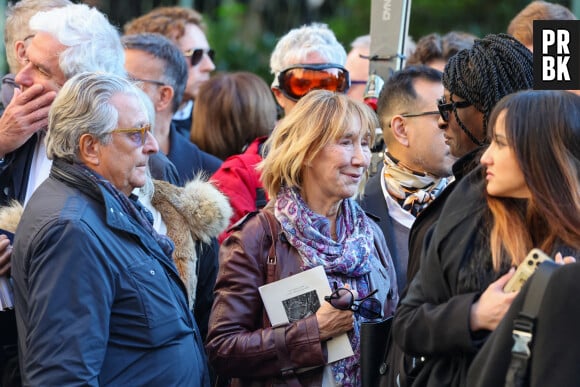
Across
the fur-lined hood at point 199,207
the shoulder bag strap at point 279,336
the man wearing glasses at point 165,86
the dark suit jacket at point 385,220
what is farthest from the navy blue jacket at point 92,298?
the man wearing glasses at point 165,86

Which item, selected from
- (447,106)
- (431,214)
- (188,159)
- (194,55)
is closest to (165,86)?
(188,159)

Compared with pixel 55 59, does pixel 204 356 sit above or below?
below

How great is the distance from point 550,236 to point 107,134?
169 cm

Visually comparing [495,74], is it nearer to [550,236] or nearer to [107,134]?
[550,236]

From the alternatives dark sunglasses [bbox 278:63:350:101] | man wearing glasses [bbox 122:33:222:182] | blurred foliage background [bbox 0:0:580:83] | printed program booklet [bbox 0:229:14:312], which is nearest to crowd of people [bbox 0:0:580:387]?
printed program booklet [bbox 0:229:14:312]

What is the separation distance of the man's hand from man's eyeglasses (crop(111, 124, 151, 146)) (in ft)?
1.90

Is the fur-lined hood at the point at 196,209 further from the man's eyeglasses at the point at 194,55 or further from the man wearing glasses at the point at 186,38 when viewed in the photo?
the man's eyeglasses at the point at 194,55

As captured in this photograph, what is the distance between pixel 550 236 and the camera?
10.5 ft

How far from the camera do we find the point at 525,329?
287 centimetres

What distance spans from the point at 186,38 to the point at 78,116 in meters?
3.60

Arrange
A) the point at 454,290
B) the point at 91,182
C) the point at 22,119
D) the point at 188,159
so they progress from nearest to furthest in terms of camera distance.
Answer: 1. the point at 454,290
2. the point at 91,182
3. the point at 22,119
4. the point at 188,159

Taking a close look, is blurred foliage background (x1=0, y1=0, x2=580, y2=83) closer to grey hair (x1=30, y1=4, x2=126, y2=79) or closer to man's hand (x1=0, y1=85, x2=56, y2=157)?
grey hair (x1=30, y1=4, x2=126, y2=79)

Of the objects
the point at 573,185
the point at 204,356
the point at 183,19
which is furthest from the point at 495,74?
the point at 183,19

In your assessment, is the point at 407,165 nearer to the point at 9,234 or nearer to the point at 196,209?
the point at 196,209
